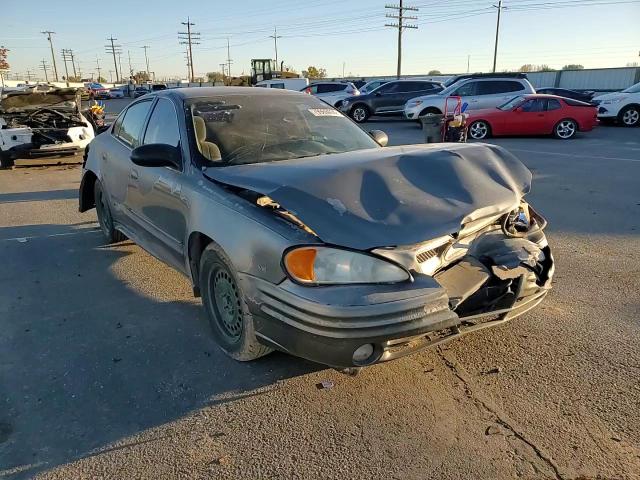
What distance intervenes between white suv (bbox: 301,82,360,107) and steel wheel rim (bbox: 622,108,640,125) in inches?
441

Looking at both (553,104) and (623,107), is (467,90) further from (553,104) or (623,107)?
(623,107)

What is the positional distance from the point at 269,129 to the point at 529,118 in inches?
544

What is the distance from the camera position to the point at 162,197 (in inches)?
147

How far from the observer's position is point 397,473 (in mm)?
2223

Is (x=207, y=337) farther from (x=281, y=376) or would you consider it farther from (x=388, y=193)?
(x=388, y=193)

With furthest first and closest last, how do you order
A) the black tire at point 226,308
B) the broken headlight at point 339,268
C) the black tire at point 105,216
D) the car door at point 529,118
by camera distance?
the car door at point 529,118 < the black tire at point 105,216 < the black tire at point 226,308 < the broken headlight at point 339,268

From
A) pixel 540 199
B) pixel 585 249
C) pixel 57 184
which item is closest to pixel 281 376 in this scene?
pixel 585 249

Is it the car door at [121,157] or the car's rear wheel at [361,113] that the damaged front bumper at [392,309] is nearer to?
the car door at [121,157]

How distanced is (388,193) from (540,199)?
18.3 ft

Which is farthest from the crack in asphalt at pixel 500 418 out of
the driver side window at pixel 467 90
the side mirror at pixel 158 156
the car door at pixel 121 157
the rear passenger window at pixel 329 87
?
the rear passenger window at pixel 329 87

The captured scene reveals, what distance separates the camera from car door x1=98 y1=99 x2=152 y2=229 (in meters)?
4.56

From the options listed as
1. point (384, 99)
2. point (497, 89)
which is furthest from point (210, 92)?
point (384, 99)

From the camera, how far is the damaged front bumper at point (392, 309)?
2354 mm

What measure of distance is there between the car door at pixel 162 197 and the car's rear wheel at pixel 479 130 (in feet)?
43.9
